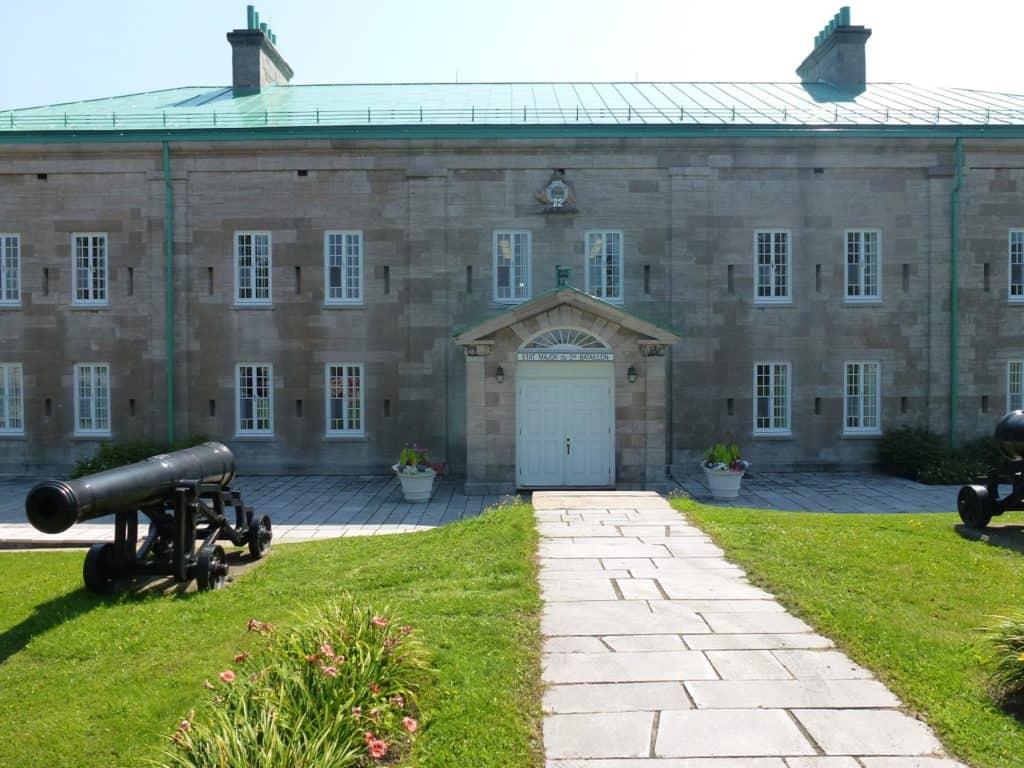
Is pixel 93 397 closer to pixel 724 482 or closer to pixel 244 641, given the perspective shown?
pixel 724 482

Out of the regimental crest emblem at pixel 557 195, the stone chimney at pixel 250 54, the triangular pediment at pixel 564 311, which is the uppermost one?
the stone chimney at pixel 250 54

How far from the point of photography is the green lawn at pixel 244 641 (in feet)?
18.3

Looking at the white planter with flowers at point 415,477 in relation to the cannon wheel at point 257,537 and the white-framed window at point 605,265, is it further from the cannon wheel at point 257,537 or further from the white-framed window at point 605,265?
the white-framed window at point 605,265

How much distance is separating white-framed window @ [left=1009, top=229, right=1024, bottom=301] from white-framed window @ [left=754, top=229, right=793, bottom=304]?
6.16 meters

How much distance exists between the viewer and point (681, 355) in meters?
22.0

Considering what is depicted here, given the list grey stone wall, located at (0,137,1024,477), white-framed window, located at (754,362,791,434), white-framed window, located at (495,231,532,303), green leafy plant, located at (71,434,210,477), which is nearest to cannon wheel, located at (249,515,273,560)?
green leafy plant, located at (71,434,210,477)

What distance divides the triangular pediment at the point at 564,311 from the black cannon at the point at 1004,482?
781 cm

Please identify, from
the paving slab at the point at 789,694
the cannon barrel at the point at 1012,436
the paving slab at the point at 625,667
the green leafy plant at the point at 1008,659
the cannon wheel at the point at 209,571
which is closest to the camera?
the paving slab at the point at 789,694

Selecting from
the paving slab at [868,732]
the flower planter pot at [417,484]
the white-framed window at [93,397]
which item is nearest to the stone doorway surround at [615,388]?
the flower planter pot at [417,484]

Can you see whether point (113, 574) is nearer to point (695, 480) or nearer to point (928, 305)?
point (695, 480)

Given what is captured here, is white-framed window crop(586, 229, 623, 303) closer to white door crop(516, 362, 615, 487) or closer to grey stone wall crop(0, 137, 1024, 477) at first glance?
grey stone wall crop(0, 137, 1024, 477)

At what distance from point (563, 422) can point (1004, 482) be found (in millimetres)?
9426

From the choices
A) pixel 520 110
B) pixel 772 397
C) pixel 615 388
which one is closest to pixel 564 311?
pixel 615 388

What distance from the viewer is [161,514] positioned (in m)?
10.2
